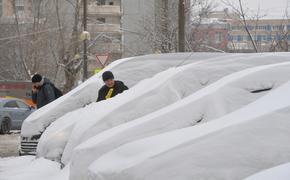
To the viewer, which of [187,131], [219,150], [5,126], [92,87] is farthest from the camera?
[5,126]

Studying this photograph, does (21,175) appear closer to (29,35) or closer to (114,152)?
(114,152)

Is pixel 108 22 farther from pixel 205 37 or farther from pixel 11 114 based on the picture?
pixel 11 114

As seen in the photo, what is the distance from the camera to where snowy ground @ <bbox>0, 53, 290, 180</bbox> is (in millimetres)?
4410

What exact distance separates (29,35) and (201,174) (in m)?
43.3

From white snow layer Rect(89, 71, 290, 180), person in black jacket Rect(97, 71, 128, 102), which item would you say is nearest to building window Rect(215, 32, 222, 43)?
person in black jacket Rect(97, 71, 128, 102)

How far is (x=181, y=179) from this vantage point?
4371 mm

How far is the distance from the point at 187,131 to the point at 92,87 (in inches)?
259

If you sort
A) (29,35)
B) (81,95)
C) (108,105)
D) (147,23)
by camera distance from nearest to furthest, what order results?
(108,105) → (81,95) → (147,23) → (29,35)

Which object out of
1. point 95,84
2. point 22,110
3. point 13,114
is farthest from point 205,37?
point 95,84

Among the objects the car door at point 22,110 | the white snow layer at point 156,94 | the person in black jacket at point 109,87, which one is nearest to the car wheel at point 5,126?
the car door at point 22,110

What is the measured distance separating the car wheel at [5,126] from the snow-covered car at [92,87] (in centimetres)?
1013

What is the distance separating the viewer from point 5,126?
2200 cm

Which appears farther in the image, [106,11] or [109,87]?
[106,11]

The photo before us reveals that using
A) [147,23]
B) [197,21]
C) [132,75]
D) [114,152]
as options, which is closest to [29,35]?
[147,23]
